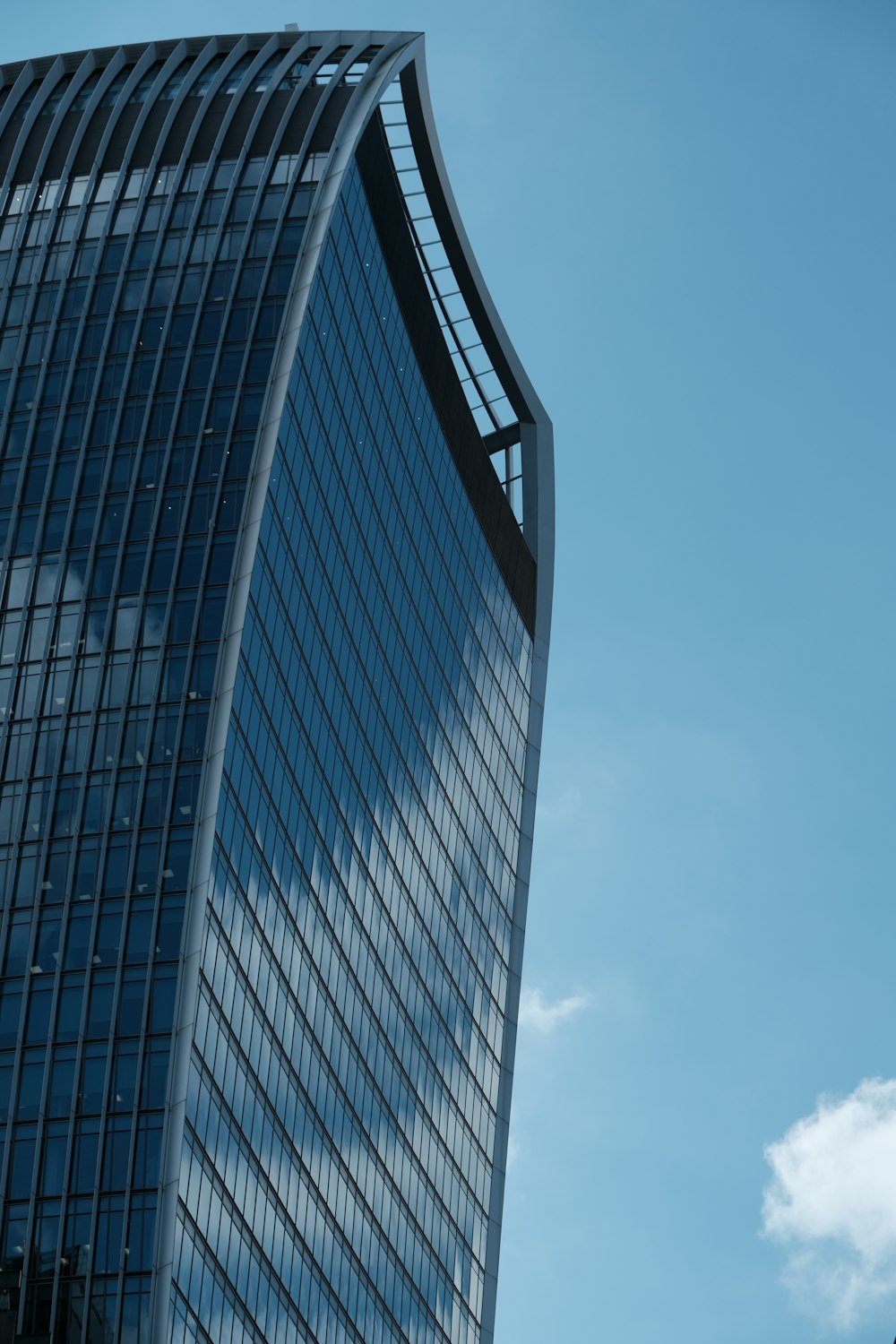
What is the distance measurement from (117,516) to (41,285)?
53.0 feet

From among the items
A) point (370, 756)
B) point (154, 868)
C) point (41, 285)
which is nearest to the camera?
point (154, 868)

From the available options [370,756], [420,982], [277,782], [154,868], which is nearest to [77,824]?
[154,868]

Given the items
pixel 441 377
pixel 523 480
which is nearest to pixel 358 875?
pixel 441 377

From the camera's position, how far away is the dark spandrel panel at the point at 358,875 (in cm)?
9194

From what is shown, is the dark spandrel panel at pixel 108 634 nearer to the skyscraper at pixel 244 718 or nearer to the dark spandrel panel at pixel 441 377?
the skyscraper at pixel 244 718

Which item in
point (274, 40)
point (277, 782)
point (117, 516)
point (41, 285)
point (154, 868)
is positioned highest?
point (274, 40)

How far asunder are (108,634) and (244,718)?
704cm

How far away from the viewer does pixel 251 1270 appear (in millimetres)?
90688

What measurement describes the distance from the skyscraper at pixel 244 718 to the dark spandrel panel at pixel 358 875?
0.31m

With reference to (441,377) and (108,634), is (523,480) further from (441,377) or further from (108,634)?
(108,634)

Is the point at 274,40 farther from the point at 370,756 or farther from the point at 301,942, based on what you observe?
the point at 301,942

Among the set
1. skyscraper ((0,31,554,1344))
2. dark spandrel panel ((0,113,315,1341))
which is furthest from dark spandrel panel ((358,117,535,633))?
dark spandrel panel ((0,113,315,1341))

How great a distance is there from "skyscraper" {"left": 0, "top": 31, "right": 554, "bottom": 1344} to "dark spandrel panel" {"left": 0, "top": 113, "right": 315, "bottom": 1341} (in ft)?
0.54

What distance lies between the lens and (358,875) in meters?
112
